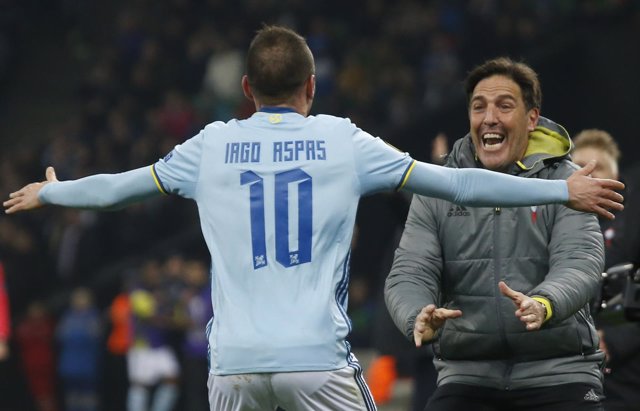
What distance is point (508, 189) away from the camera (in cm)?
471

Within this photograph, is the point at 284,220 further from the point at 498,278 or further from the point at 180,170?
the point at 498,278

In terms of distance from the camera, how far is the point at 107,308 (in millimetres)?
18312

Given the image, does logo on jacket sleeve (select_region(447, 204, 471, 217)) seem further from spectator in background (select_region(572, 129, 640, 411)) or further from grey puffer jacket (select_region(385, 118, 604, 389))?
spectator in background (select_region(572, 129, 640, 411))

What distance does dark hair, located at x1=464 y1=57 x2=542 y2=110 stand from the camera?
538 cm

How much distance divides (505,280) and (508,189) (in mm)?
486

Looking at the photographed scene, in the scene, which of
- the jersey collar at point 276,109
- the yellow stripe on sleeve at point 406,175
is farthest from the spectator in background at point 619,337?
the jersey collar at point 276,109

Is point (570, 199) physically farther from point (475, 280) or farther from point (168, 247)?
point (168, 247)

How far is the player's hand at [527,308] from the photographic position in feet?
15.2

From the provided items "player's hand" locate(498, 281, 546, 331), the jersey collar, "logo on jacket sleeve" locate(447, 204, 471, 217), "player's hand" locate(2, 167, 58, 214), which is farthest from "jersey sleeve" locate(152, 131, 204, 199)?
"player's hand" locate(498, 281, 546, 331)

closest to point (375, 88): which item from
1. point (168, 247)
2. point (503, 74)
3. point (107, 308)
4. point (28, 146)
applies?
point (168, 247)

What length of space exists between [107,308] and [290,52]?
1396 cm

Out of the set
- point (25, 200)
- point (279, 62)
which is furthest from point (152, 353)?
point (279, 62)

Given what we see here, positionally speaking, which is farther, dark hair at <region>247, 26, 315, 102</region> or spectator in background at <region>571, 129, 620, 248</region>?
spectator in background at <region>571, 129, 620, 248</region>

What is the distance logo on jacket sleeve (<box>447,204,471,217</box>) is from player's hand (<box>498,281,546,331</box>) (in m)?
0.60
